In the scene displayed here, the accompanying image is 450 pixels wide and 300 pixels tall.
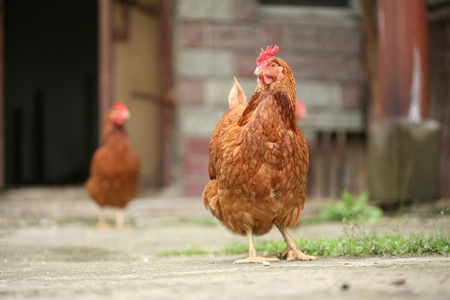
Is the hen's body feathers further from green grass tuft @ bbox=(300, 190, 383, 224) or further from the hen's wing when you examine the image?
green grass tuft @ bbox=(300, 190, 383, 224)

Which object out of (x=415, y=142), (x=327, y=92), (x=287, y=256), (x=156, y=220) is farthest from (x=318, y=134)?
(x=287, y=256)

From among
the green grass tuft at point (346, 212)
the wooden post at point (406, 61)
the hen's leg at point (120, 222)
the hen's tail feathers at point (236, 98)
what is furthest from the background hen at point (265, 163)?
Result: the hen's leg at point (120, 222)

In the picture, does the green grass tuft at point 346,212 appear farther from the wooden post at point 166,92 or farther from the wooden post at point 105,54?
the wooden post at point 105,54

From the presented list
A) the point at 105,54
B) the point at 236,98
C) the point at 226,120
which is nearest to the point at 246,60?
the point at 105,54

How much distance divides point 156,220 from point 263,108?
3.56m

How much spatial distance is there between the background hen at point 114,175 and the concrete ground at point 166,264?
315mm

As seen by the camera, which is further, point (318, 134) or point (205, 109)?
point (205, 109)

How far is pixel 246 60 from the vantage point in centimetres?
789

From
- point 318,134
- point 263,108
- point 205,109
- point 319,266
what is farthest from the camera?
point 205,109

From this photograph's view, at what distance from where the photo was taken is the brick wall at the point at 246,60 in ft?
25.6

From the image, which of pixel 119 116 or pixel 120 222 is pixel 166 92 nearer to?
pixel 119 116

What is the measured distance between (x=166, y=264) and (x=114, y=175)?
2879mm

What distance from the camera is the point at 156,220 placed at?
6609mm

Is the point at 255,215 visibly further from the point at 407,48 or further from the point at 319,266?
the point at 407,48
